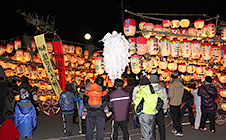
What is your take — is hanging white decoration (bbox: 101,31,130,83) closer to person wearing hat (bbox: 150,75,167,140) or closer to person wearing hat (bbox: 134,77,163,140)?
person wearing hat (bbox: 150,75,167,140)

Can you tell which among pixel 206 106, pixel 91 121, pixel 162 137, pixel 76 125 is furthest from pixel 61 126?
pixel 206 106

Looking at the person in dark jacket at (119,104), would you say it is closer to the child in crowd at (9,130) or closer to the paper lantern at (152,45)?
the child in crowd at (9,130)

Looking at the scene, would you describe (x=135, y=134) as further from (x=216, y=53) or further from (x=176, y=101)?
(x=216, y=53)

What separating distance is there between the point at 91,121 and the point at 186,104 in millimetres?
4049

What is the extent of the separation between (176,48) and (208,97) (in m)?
3.79

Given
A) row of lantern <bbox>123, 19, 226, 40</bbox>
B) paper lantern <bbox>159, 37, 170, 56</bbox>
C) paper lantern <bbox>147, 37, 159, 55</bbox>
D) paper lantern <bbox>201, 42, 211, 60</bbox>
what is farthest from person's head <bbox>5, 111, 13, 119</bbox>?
paper lantern <bbox>201, 42, 211, 60</bbox>

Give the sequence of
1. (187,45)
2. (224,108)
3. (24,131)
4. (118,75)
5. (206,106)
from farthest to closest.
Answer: (187,45) < (224,108) < (118,75) < (206,106) < (24,131)

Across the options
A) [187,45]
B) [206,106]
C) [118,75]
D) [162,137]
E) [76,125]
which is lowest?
[76,125]

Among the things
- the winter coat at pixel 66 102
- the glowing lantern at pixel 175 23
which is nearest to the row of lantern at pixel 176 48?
the glowing lantern at pixel 175 23

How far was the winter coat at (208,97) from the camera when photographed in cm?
825

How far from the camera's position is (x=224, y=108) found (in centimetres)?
972

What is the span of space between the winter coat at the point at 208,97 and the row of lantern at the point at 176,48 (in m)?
3.47

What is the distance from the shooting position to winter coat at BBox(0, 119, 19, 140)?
19.5 ft

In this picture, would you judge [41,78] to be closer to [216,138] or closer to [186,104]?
[186,104]
